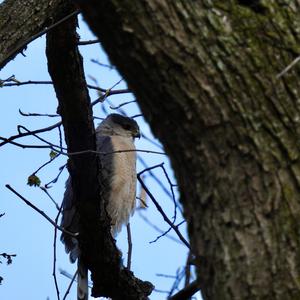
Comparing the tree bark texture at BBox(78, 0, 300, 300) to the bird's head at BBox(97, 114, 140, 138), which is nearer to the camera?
the tree bark texture at BBox(78, 0, 300, 300)

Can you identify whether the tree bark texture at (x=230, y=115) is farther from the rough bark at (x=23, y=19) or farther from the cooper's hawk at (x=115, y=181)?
the cooper's hawk at (x=115, y=181)

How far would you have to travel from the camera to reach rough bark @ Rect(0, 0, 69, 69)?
4.16 m

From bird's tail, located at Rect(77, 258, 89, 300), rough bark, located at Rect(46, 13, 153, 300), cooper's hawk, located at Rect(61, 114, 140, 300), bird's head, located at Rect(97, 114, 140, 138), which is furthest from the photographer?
bird's head, located at Rect(97, 114, 140, 138)

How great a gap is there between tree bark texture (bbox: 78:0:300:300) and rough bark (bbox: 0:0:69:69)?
2.35m

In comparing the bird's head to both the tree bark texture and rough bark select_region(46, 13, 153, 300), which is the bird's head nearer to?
rough bark select_region(46, 13, 153, 300)

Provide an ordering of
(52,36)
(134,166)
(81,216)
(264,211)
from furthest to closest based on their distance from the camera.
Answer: (134,166) < (81,216) < (52,36) < (264,211)

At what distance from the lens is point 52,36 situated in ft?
13.4

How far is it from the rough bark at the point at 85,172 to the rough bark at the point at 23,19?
0.60 feet

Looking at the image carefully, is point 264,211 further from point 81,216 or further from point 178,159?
point 81,216

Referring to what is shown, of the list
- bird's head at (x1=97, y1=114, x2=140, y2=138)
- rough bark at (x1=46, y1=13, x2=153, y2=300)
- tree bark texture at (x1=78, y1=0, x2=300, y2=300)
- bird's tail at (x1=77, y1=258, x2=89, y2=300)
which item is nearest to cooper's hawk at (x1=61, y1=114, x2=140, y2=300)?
bird's head at (x1=97, y1=114, x2=140, y2=138)

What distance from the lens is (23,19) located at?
4.22 m

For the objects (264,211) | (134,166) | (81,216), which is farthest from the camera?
(134,166)

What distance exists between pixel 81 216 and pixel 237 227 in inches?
111

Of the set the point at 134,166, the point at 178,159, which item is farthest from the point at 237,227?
the point at 134,166
